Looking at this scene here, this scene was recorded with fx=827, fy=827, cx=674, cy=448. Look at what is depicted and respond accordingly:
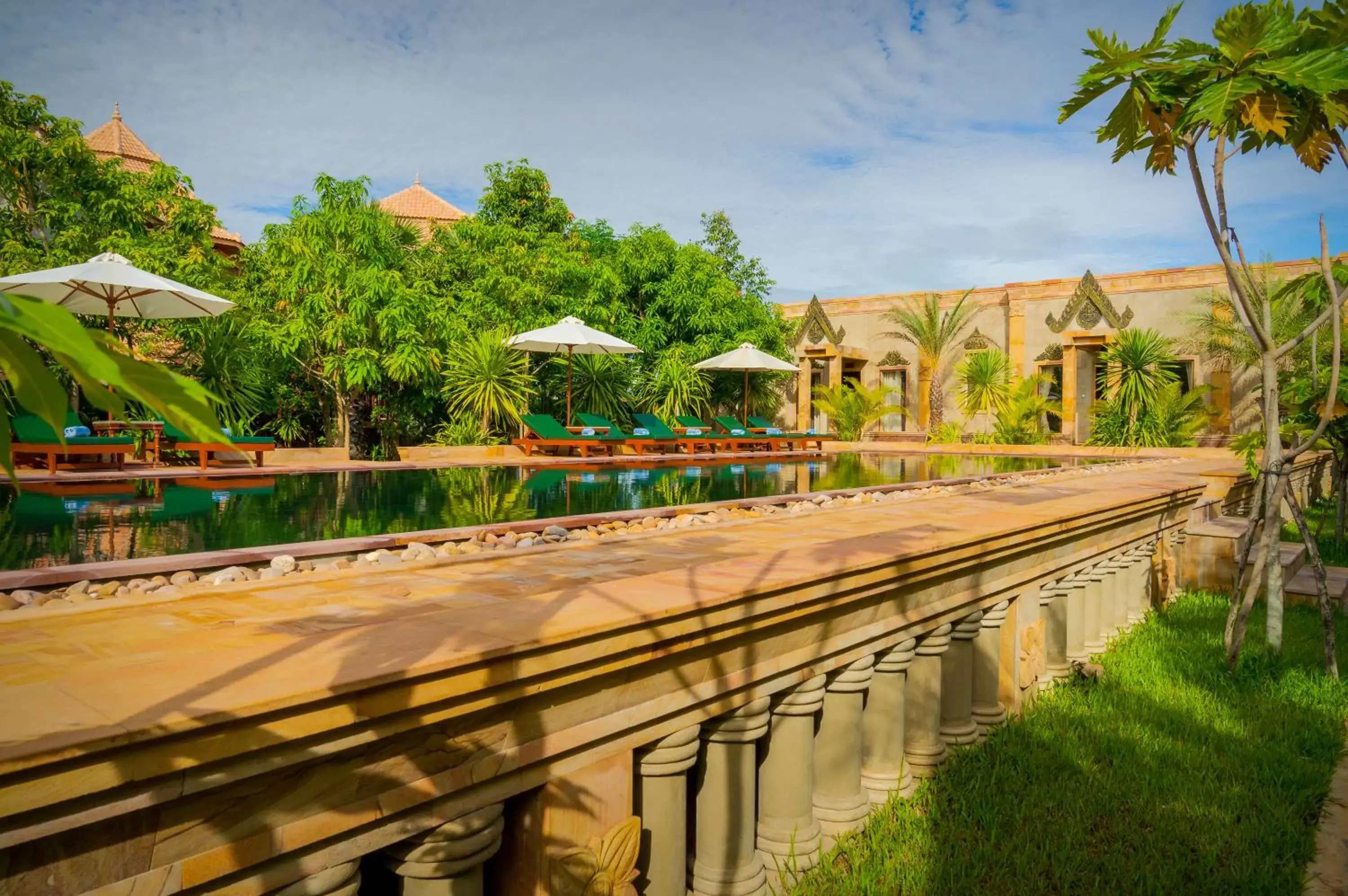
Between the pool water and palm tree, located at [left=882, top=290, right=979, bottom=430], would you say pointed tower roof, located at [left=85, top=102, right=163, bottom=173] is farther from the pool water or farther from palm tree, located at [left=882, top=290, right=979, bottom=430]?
palm tree, located at [left=882, top=290, right=979, bottom=430]

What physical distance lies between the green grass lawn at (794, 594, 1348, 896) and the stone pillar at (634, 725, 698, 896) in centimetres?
63

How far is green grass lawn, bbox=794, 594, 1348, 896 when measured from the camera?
9.20 ft

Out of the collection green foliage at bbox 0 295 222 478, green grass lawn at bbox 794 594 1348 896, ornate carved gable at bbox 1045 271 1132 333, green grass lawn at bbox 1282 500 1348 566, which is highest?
ornate carved gable at bbox 1045 271 1132 333

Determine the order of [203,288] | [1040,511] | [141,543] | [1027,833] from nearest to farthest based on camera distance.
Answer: [1027,833], [141,543], [1040,511], [203,288]

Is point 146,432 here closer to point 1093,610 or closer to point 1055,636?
point 1055,636

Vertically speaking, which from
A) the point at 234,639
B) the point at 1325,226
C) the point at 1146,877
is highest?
the point at 1325,226

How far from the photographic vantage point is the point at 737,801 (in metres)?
2.59

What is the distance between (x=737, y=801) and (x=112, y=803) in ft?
5.89

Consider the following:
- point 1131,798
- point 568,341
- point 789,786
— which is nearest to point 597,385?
point 568,341

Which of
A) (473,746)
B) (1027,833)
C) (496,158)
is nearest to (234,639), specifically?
(473,746)

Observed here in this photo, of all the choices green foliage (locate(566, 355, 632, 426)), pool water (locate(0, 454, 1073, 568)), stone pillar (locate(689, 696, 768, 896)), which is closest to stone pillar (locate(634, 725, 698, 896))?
stone pillar (locate(689, 696, 768, 896))

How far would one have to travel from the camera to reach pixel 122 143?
24266 mm

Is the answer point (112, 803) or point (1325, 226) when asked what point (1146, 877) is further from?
point (1325, 226)

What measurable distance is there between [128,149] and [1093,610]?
28.3 m
